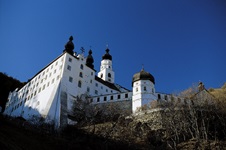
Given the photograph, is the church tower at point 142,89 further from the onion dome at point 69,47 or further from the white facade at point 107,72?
Result: the white facade at point 107,72

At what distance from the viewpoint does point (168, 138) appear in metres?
27.2

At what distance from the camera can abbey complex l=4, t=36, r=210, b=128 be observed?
37.4m

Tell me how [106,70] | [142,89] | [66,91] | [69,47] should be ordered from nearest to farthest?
A: 1. [142,89]
2. [66,91]
3. [69,47]
4. [106,70]

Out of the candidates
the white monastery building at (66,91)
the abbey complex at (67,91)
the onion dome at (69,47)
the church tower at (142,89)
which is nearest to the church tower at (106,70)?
the white monastery building at (66,91)

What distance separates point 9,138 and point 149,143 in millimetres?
14833

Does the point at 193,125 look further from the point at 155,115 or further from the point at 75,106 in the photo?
the point at 75,106

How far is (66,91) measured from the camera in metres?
40.3

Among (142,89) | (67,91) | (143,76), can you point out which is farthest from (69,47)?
(142,89)

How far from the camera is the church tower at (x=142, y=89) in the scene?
38.0 metres

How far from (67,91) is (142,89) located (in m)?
12.9

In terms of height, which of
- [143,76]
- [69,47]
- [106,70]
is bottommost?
[143,76]

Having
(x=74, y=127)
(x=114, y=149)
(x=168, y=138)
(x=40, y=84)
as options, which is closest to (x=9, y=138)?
(x=114, y=149)

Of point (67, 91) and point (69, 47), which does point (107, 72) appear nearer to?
point (69, 47)

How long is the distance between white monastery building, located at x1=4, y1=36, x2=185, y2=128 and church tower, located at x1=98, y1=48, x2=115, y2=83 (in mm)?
10120
